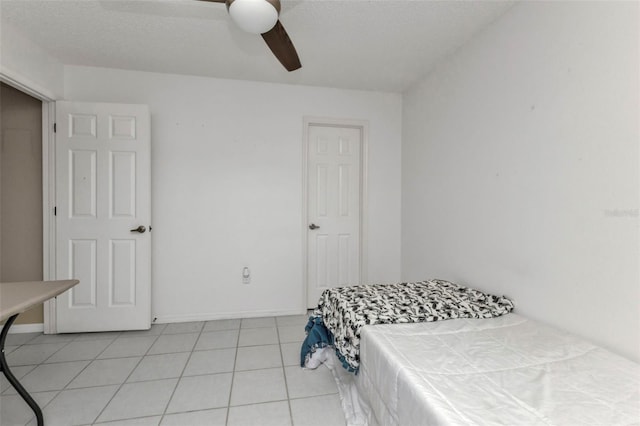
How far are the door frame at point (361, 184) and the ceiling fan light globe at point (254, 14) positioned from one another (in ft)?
5.22

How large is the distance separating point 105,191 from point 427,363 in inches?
112

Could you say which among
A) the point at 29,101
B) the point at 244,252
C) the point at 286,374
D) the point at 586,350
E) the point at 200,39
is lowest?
the point at 286,374

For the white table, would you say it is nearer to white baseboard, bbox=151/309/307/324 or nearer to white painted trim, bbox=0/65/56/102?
white baseboard, bbox=151/309/307/324

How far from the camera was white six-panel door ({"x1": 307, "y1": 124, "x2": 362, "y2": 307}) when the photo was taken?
124 inches

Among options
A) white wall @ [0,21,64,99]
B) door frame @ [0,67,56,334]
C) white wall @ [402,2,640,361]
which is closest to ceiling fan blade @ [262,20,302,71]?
white wall @ [402,2,640,361]

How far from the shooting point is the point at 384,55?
242 cm

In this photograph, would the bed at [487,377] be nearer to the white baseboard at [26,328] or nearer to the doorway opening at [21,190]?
the white baseboard at [26,328]

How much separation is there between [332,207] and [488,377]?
7.57 ft

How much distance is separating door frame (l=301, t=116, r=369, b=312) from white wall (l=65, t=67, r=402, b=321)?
6cm

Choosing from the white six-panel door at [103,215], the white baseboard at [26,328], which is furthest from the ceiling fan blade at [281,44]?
the white baseboard at [26,328]

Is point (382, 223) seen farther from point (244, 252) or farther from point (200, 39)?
point (200, 39)

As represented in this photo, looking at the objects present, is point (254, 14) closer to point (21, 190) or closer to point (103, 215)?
point (103, 215)

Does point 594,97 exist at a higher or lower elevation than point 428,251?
higher

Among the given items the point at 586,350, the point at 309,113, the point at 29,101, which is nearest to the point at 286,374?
the point at 586,350
